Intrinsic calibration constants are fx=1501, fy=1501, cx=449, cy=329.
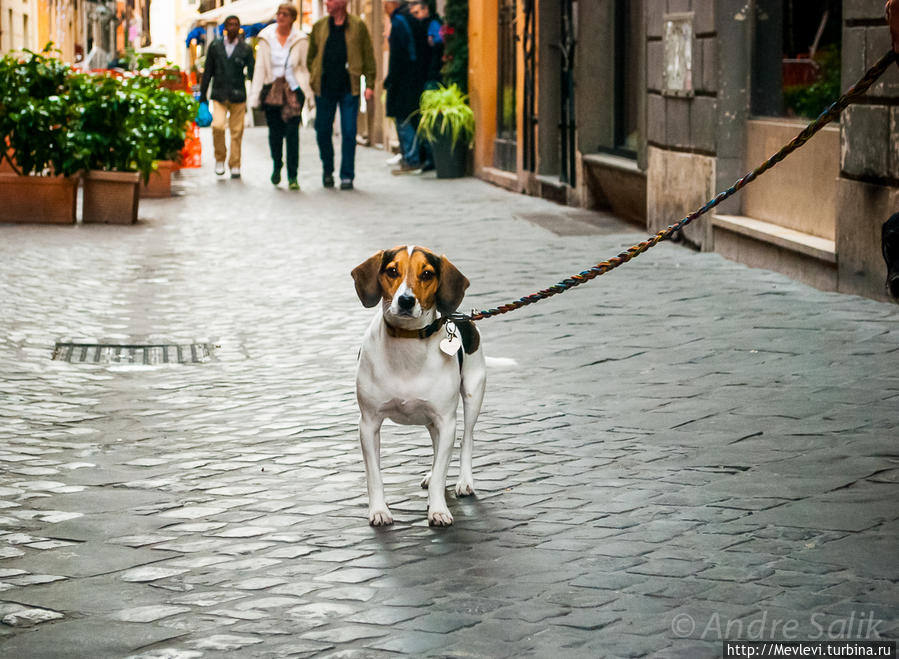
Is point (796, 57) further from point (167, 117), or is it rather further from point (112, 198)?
point (167, 117)

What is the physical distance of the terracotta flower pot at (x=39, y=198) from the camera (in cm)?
1427

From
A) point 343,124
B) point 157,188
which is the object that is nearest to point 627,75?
point 343,124

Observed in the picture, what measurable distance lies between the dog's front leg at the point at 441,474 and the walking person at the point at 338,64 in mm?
13301

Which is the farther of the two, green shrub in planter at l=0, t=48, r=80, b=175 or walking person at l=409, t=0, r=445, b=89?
walking person at l=409, t=0, r=445, b=89

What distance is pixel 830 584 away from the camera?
401cm

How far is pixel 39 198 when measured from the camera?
14.3m

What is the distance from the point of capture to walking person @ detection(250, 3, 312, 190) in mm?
18234

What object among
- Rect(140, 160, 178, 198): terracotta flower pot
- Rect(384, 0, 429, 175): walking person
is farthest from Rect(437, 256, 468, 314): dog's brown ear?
Rect(384, 0, 429, 175): walking person

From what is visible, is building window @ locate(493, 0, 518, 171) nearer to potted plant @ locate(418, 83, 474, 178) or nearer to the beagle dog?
potted plant @ locate(418, 83, 474, 178)

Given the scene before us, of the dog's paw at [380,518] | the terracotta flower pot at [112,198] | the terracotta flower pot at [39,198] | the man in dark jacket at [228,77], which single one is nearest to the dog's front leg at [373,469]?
the dog's paw at [380,518]

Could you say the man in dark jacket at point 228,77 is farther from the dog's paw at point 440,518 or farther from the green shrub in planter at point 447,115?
the dog's paw at point 440,518

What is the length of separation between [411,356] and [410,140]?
694 inches

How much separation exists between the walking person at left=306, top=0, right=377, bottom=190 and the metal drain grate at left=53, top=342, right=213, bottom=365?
9.90 metres

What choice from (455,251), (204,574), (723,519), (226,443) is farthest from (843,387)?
(455,251)
